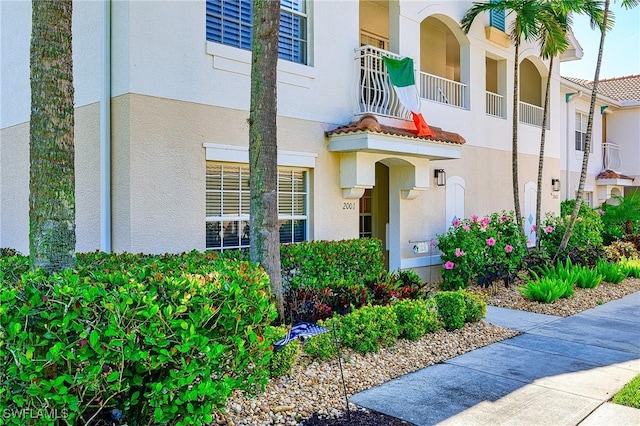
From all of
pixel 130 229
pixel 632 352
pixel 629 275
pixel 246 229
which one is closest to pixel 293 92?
pixel 246 229

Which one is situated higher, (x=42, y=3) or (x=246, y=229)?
(x=42, y=3)

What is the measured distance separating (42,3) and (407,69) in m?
7.81

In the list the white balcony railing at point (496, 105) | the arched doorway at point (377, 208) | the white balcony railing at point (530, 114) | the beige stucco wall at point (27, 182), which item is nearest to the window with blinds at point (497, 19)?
the white balcony railing at point (496, 105)

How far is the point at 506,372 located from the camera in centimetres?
657

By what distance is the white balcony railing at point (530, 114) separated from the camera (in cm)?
1684

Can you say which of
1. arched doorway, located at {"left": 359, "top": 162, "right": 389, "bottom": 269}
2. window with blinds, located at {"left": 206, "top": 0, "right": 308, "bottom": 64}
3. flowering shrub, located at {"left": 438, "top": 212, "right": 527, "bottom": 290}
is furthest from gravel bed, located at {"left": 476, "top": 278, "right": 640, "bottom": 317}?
window with blinds, located at {"left": 206, "top": 0, "right": 308, "bottom": 64}

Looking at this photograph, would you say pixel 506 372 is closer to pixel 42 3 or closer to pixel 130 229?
pixel 130 229

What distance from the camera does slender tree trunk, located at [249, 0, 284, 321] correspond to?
6.41m

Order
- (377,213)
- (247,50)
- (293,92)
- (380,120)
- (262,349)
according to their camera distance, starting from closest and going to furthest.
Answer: (262,349), (247,50), (293,92), (380,120), (377,213)

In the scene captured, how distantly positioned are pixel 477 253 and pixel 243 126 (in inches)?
235

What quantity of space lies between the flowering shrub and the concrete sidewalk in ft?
9.34

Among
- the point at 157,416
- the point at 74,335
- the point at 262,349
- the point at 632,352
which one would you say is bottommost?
the point at 632,352

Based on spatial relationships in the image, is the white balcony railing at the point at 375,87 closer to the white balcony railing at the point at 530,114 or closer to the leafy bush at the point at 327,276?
the leafy bush at the point at 327,276

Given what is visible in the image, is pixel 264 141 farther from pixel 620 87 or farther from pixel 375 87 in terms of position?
pixel 620 87
